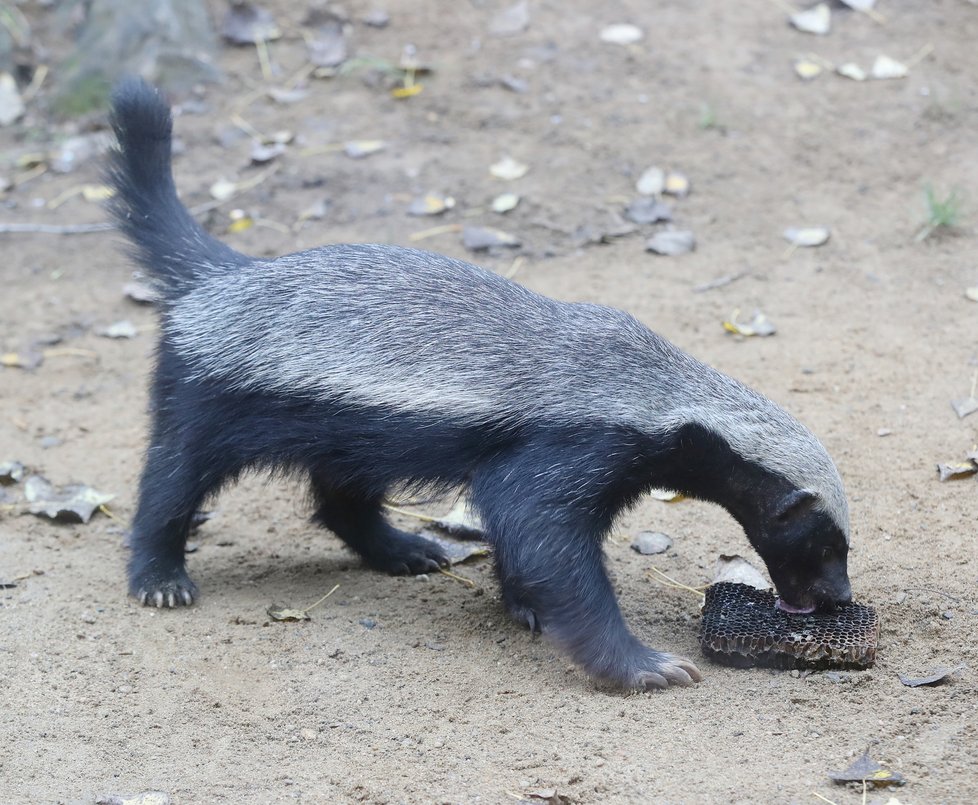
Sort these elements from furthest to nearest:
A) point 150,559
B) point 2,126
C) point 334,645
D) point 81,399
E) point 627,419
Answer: point 2,126 → point 81,399 → point 150,559 → point 334,645 → point 627,419

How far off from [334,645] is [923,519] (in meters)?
2.74

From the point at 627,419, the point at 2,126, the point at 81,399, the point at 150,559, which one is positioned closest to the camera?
the point at 627,419

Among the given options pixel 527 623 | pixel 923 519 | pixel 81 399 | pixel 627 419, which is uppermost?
pixel 627 419

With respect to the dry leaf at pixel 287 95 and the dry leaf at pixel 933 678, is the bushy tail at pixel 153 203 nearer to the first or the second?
the dry leaf at pixel 933 678

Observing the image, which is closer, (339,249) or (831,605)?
(831,605)

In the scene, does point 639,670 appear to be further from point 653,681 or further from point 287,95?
point 287,95

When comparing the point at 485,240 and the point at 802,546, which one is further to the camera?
the point at 485,240

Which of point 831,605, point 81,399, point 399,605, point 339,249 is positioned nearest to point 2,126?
point 81,399

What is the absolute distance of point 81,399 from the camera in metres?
7.39

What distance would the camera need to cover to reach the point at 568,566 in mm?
4645

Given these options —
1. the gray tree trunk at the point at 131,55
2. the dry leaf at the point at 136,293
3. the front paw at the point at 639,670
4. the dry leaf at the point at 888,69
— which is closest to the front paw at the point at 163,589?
the front paw at the point at 639,670

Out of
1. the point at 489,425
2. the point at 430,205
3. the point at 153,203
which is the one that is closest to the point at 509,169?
the point at 430,205

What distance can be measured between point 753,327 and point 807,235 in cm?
118

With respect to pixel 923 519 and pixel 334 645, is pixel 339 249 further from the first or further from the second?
pixel 923 519
